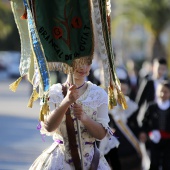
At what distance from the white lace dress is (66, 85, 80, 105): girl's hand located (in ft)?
0.68

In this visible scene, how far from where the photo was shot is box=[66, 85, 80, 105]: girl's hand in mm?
6465

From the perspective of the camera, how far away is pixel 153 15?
38062mm

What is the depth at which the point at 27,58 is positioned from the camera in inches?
272

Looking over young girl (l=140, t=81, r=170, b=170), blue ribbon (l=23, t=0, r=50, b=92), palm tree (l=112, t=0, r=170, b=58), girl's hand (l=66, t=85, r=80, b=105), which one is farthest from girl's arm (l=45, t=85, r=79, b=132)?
palm tree (l=112, t=0, r=170, b=58)

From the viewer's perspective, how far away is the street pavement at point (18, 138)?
1420 cm

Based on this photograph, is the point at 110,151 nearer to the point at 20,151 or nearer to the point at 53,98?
the point at 53,98

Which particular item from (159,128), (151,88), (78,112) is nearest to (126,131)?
(159,128)

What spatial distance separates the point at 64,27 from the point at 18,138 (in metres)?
11.5

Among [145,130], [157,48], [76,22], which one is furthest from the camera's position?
[157,48]

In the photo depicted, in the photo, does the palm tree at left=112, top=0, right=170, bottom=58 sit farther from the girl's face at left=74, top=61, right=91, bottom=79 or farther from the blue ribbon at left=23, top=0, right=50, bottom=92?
the blue ribbon at left=23, top=0, right=50, bottom=92

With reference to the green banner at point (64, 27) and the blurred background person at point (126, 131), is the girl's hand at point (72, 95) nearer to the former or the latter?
the green banner at point (64, 27)

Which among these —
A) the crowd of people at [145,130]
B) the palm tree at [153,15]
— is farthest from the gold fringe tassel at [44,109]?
the palm tree at [153,15]

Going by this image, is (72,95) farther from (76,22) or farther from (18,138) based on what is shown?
(18,138)

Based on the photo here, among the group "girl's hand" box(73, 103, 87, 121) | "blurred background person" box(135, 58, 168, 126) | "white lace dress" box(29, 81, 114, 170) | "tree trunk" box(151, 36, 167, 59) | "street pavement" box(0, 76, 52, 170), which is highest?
"girl's hand" box(73, 103, 87, 121)
